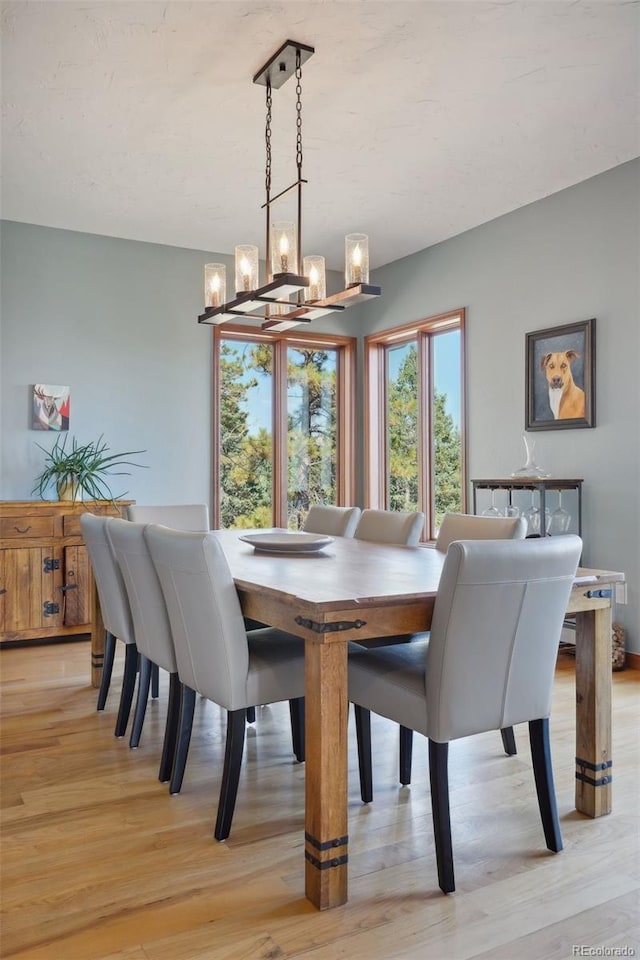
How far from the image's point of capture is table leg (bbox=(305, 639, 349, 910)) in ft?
5.82

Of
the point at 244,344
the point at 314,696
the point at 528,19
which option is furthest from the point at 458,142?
the point at 314,696

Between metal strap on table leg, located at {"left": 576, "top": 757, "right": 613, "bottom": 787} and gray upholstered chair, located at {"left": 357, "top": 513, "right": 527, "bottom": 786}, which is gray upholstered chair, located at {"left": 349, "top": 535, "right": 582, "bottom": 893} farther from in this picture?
gray upholstered chair, located at {"left": 357, "top": 513, "right": 527, "bottom": 786}

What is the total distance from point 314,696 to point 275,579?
46 centimetres

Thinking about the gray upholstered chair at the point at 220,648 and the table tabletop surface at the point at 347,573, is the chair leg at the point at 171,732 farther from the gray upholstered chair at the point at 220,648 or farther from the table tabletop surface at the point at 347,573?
the table tabletop surface at the point at 347,573

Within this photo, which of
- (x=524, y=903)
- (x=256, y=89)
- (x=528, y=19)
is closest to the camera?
(x=524, y=903)

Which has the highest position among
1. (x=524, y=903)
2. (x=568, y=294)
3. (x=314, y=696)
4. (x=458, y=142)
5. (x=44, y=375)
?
(x=458, y=142)

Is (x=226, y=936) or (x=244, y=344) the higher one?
(x=244, y=344)

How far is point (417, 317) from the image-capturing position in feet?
18.7

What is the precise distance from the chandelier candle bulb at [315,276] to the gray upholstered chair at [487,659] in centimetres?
169

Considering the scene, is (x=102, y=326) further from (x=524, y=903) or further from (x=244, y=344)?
(x=524, y=903)

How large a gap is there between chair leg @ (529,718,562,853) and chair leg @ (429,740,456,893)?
33 cm

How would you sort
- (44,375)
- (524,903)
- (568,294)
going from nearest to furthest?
(524,903), (568,294), (44,375)

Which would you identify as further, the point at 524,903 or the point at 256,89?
the point at 256,89

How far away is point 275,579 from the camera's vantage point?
2180 mm
